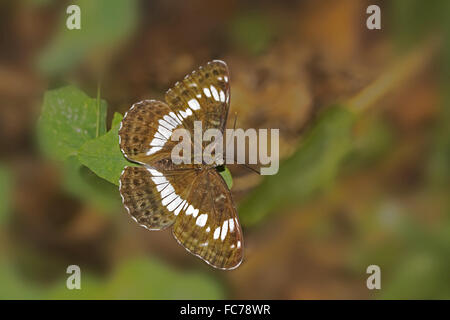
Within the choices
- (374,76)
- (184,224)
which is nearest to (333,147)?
(374,76)

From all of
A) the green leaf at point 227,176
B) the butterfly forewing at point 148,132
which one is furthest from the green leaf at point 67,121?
the green leaf at point 227,176

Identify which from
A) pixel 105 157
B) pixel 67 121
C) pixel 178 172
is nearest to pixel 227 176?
pixel 178 172

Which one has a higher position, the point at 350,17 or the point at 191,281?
the point at 350,17

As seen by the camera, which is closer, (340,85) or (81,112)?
(81,112)

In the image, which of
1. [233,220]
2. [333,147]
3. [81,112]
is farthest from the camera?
[333,147]

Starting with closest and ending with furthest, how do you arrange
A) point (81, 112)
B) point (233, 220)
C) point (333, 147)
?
point (233, 220) → point (81, 112) → point (333, 147)

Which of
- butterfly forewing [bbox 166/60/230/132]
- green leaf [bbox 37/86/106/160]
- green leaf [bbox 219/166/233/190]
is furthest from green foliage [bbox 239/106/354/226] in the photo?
green leaf [bbox 37/86/106/160]

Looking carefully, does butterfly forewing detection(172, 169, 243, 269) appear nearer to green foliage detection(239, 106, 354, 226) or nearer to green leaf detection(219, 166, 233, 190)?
green leaf detection(219, 166, 233, 190)

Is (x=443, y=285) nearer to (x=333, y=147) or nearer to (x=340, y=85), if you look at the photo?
(x=333, y=147)
